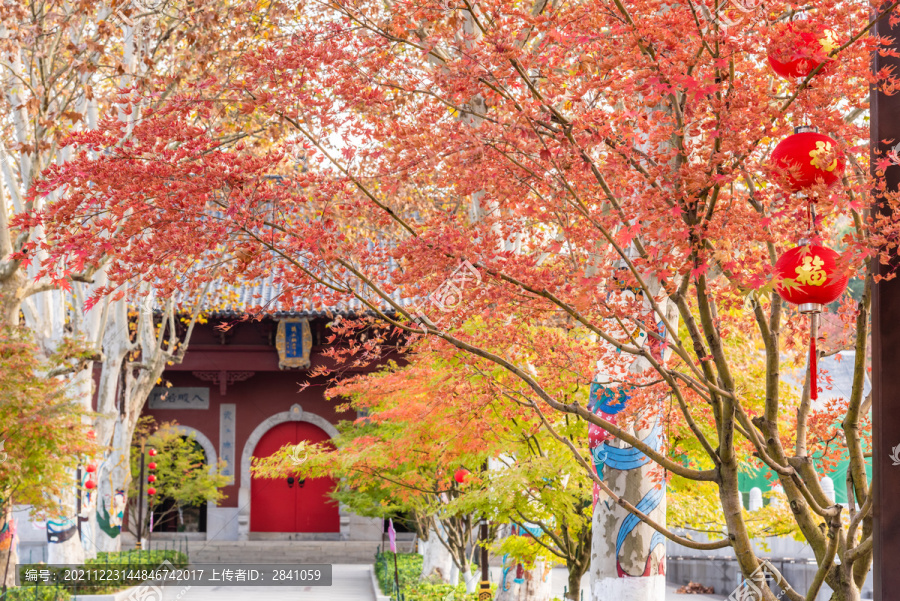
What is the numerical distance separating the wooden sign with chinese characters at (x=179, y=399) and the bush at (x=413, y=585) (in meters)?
7.42

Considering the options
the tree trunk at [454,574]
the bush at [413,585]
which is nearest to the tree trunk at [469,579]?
the bush at [413,585]

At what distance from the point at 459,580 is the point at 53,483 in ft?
22.3

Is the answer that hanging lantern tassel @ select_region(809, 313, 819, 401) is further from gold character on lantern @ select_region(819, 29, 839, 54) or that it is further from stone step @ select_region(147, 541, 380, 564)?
stone step @ select_region(147, 541, 380, 564)

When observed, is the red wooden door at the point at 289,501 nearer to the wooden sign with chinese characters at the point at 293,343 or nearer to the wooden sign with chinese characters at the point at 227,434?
the wooden sign with chinese characters at the point at 227,434

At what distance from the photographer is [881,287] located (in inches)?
136

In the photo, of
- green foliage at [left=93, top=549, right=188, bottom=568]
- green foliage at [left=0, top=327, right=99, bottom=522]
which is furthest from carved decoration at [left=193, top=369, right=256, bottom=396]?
green foliage at [left=0, top=327, right=99, bottom=522]

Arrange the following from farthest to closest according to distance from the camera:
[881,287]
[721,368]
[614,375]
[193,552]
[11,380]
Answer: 1. [193,552]
2. [11,380]
3. [614,375]
4. [721,368]
5. [881,287]

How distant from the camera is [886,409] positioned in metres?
3.33

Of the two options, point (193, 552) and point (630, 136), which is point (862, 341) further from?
point (193, 552)

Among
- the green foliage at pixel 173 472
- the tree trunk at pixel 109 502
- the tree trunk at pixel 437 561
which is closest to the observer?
the tree trunk at pixel 437 561

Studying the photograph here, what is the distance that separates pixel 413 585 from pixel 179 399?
38.5 ft

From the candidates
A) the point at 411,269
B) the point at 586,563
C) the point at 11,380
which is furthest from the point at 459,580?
the point at 411,269

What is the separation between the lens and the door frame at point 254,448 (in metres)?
22.7

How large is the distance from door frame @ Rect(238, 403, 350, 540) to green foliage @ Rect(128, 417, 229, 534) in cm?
86
